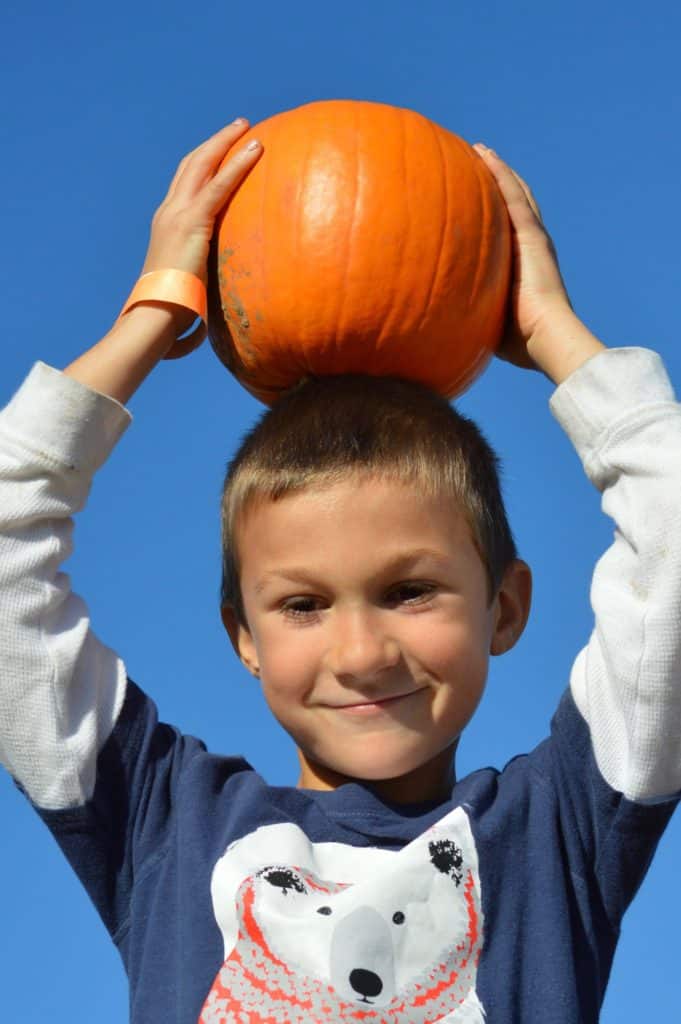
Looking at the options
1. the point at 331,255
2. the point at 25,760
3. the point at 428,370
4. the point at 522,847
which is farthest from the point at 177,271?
the point at 522,847

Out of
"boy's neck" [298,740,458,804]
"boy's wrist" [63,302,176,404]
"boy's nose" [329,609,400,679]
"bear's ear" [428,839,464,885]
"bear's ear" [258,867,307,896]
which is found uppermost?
"boy's wrist" [63,302,176,404]

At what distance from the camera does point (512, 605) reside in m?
4.11

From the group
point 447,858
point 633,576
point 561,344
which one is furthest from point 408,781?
point 561,344

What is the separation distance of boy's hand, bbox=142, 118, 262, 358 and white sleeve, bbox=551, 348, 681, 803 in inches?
42.1

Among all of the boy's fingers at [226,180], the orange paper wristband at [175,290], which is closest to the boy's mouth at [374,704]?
the orange paper wristband at [175,290]

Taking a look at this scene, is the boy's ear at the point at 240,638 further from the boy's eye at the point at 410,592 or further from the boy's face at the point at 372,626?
the boy's eye at the point at 410,592

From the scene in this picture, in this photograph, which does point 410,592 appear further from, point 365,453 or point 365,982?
point 365,982

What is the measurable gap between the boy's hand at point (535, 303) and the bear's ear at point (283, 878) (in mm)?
1384

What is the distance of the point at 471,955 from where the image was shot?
11.3 feet

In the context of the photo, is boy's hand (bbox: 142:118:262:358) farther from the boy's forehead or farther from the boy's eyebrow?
the boy's eyebrow

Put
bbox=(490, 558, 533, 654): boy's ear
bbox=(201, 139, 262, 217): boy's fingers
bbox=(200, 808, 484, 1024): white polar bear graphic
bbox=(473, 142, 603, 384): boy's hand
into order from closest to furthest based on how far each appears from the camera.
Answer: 1. bbox=(200, 808, 484, 1024): white polar bear graphic
2. bbox=(473, 142, 603, 384): boy's hand
3. bbox=(490, 558, 533, 654): boy's ear
4. bbox=(201, 139, 262, 217): boy's fingers

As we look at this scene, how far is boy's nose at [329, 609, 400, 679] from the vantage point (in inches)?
142

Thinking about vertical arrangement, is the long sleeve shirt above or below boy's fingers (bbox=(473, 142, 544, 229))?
below

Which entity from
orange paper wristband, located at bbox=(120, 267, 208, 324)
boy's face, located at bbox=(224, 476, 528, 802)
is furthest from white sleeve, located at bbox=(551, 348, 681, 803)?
orange paper wristband, located at bbox=(120, 267, 208, 324)
